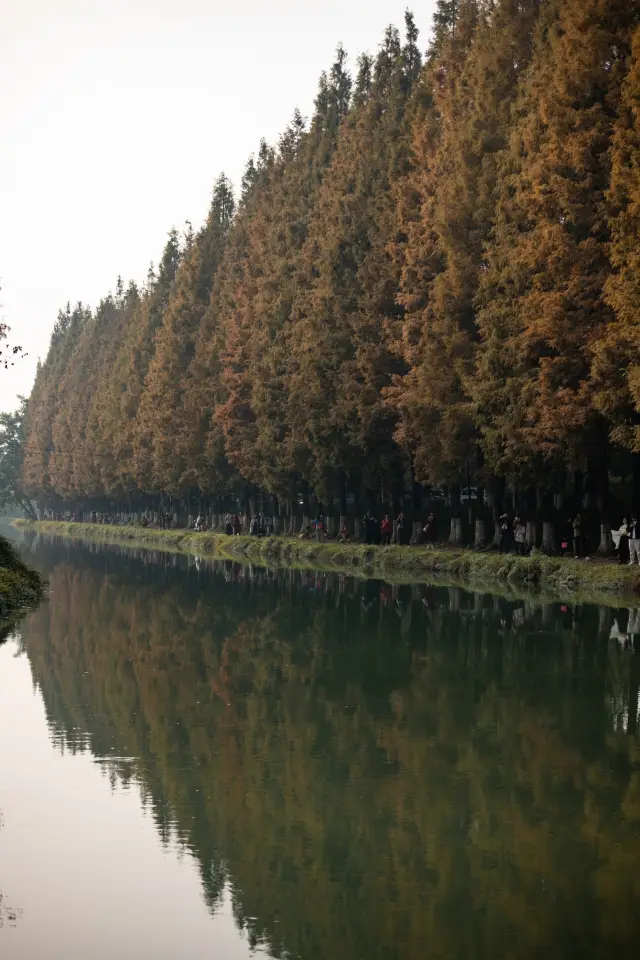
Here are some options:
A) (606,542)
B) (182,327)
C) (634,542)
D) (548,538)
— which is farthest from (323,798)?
(182,327)

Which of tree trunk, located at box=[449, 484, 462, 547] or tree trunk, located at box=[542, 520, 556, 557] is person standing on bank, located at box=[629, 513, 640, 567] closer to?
tree trunk, located at box=[542, 520, 556, 557]

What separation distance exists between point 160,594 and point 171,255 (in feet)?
208

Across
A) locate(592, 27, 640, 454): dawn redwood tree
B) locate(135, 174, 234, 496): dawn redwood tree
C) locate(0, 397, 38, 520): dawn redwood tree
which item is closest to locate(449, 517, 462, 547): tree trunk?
locate(592, 27, 640, 454): dawn redwood tree

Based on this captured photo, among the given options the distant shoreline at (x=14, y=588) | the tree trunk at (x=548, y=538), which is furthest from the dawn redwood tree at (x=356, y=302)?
the distant shoreline at (x=14, y=588)

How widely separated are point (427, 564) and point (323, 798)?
33.2m

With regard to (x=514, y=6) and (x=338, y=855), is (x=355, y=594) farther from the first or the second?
(x=338, y=855)

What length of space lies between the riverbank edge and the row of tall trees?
2.37 m

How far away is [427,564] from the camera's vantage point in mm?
44969

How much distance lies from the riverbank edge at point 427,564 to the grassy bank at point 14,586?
1052 centimetres

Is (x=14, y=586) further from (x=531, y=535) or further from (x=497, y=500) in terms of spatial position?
(x=497, y=500)

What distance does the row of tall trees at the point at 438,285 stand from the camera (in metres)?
36.8

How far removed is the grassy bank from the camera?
105 feet

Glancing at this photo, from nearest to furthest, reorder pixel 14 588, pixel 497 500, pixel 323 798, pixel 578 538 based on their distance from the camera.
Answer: pixel 323 798, pixel 14 588, pixel 578 538, pixel 497 500

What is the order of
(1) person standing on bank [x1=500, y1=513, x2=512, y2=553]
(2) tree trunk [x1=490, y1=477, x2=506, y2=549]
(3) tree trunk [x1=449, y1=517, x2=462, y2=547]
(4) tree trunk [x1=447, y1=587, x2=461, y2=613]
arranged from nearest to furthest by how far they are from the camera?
1. (4) tree trunk [x1=447, y1=587, x2=461, y2=613]
2. (1) person standing on bank [x1=500, y1=513, x2=512, y2=553]
3. (2) tree trunk [x1=490, y1=477, x2=506, y2=549]
4. (3) tree trunk [x1=449, y1=517, x2=462, y2=547]
